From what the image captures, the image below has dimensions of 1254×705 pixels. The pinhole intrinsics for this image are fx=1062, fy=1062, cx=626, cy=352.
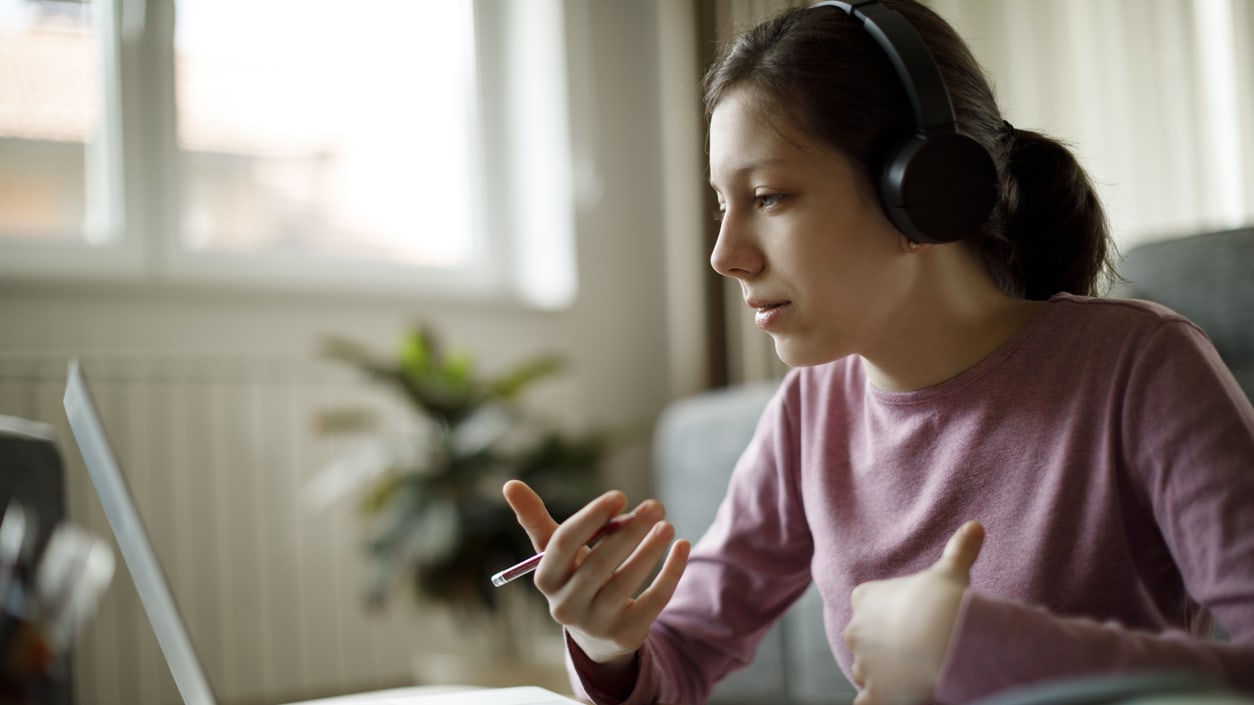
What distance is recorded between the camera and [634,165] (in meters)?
3.34

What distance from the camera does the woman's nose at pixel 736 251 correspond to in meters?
0.82

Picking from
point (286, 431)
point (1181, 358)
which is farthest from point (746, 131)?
point (286, 431)

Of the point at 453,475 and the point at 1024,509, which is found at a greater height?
the point at 1024,509

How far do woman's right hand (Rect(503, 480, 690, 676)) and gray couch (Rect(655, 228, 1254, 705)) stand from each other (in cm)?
52

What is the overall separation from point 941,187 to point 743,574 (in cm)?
38

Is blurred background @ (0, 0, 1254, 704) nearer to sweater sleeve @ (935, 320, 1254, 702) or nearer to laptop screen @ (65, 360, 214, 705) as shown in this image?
sweater sleeve @ (935, 320, 1254, 702)

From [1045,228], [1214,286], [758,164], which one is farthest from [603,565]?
[1214,286]

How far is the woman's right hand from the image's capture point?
687mm

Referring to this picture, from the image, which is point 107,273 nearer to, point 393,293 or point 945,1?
point 393,293

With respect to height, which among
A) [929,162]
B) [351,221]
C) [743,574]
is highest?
[351,221]

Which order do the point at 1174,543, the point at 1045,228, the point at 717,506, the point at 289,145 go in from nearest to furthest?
the point at 1174,543
the point at 1045,228
the point at 717,506
the point at 289,145

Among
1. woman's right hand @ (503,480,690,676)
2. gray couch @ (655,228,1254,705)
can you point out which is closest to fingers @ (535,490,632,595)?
woman's right hand @ (503,480,690,676)

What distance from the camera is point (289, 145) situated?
2.83 m

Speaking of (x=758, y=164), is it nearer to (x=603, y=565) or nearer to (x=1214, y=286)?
(x=603, y=565)
